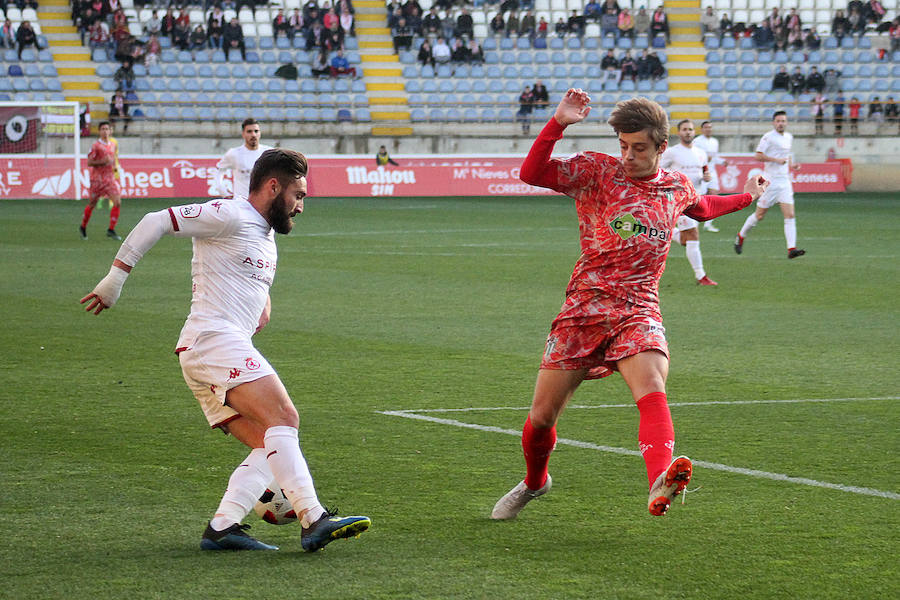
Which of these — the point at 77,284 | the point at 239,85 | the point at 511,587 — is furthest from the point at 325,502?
the point at 239,85

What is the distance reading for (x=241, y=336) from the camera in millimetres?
4969

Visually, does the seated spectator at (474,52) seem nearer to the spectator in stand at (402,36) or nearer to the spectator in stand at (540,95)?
the spectator in stand at (402,36)

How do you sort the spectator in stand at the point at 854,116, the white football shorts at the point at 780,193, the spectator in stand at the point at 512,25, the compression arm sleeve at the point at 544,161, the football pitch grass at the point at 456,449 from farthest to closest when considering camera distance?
the spectator in stand at the point at 512,25 → the spectator in stand at the point at 854,116 → the white football shorts at the point at 780,193 → the compression arm sleeve at the point at 544,161 → the football pitch grass at the point at 456,449

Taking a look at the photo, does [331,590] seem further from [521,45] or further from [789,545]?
[521,45]

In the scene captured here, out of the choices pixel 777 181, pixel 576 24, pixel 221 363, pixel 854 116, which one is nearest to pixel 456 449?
pixel 221 363

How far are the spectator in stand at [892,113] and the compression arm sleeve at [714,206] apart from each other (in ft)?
119

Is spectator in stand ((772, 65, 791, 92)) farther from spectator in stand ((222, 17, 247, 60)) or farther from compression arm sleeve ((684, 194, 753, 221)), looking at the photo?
compression arm sleeve ((684, 194, 753, 221))

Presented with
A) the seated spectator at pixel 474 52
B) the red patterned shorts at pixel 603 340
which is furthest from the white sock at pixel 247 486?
the seated spectator at pixel 474 52

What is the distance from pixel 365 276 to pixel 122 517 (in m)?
10.6

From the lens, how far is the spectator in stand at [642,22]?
140 feet

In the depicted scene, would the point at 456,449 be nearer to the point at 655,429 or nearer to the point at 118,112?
the point at 655,429

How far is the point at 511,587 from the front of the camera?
4.48 m

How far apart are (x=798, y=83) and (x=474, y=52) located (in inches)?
402

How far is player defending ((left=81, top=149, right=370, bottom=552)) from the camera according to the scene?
4836mm
